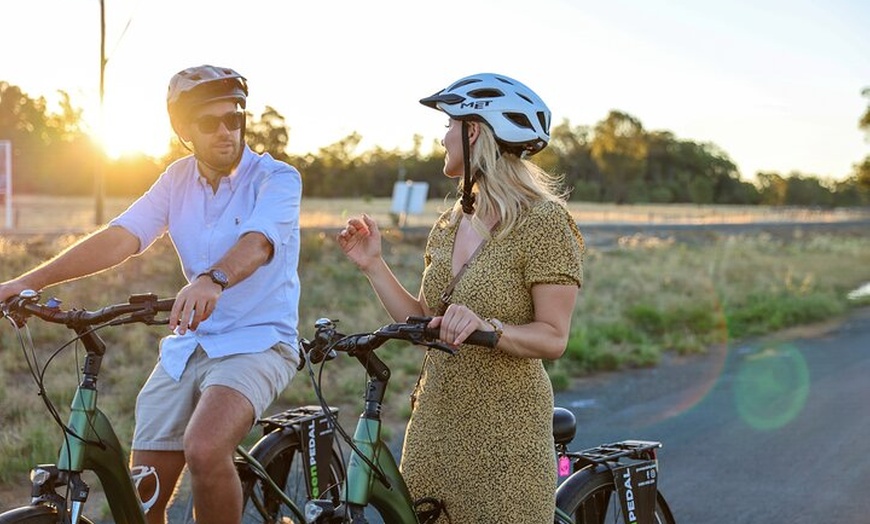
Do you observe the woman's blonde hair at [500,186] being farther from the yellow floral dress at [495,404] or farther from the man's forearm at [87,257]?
the man's forearm at [87,257]

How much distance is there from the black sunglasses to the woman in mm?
585

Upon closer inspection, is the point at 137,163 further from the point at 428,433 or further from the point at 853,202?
the point at 853,202

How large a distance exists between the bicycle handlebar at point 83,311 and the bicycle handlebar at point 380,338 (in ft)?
1.35

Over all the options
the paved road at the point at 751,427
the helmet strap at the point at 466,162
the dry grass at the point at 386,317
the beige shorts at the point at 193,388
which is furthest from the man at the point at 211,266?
the paved road at the point at 751,427

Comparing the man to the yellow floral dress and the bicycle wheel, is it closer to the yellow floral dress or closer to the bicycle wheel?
the bicycle wheel

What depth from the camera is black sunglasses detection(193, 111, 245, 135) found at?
3.75 meters

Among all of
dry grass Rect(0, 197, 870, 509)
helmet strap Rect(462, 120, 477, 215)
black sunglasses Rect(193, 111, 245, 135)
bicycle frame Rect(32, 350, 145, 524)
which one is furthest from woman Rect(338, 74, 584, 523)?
dry grass Rect(0, 197, 870, 509)

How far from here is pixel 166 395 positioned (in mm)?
3811

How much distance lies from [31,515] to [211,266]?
92 cm

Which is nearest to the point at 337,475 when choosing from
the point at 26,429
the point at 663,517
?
the point at 663,517

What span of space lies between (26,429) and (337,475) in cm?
414

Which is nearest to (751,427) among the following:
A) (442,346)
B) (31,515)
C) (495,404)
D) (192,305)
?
(495,404)

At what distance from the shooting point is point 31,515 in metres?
3.04

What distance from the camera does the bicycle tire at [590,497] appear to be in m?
3.94
